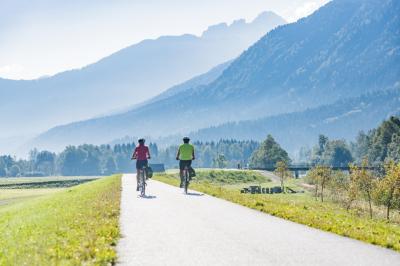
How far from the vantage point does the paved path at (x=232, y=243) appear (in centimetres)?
1211

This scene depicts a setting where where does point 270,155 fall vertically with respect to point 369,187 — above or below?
above

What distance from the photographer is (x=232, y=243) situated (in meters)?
14.2

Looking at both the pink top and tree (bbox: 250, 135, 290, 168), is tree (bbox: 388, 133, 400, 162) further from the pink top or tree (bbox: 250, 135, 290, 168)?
the pink top

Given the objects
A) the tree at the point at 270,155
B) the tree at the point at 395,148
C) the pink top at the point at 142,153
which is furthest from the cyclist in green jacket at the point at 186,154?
the tree at the point at 270,155

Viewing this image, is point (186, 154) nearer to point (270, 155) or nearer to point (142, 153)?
point (142, 153)

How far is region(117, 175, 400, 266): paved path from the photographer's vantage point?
12109mm

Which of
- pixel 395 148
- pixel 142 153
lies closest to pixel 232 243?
pixel 142 153

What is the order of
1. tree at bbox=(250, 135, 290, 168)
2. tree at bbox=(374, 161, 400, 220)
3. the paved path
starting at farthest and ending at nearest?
tree at bbox=(250, 135, 290, 168)
tree at bbox=(374, 161, 400, 220)
the paved path

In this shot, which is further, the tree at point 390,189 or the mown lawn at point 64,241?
the tree at point 390,189

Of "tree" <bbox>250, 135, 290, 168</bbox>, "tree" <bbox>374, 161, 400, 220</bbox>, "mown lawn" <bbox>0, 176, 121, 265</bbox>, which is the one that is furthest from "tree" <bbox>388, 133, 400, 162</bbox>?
"mown lawn" <bbox>0, 176, 121, 265</bbox>

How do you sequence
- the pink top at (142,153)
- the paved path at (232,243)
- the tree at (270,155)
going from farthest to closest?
the tree at (270,155), the pink top at (142,153), the paved path at (232,243)

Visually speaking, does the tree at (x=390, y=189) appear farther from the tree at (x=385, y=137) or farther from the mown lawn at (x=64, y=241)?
the tree at (x=385, y=137)

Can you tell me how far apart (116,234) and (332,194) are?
304 ft

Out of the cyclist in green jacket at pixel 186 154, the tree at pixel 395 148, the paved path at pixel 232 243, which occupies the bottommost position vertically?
the paved path at pixel 232 243
